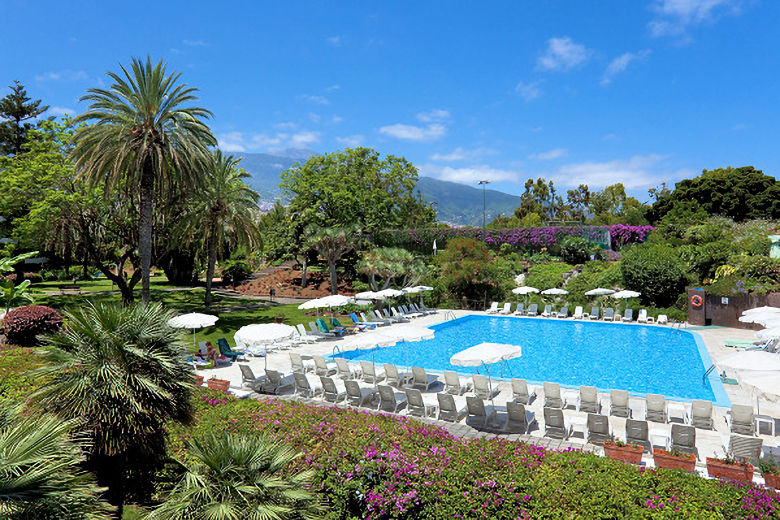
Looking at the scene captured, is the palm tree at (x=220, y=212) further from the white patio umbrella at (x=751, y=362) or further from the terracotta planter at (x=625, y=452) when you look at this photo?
the white patio umbrella at (x=751, y=362)

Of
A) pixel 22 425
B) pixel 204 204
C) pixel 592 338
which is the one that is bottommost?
pixel 592 338

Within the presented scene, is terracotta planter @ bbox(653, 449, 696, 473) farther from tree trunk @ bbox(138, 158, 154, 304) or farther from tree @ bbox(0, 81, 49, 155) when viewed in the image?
tree @ bbox(0, 81, 49, 155)

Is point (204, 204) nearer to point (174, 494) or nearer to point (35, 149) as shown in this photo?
point (35, 149)

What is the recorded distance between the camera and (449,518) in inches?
228

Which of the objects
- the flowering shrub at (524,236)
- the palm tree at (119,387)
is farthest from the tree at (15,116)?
the palm tree at (119,387)

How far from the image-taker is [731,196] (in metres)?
49.8

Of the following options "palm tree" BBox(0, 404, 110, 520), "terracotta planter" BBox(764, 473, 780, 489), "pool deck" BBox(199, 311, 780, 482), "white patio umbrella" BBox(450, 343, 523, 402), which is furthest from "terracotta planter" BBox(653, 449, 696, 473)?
"palm tree" BBox(0, 404, 110, 520)

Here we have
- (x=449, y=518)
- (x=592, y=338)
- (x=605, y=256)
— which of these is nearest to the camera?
(x=449, y=518)

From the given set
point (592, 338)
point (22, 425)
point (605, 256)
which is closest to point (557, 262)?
point (605, 256)

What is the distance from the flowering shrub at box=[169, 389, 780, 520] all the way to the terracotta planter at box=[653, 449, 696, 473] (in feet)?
6.00

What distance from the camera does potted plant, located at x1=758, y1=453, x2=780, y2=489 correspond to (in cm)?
707

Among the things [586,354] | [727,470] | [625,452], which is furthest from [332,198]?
[727,470]

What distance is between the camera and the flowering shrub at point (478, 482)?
5508 millimetres

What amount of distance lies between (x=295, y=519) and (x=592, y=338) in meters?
20.5
